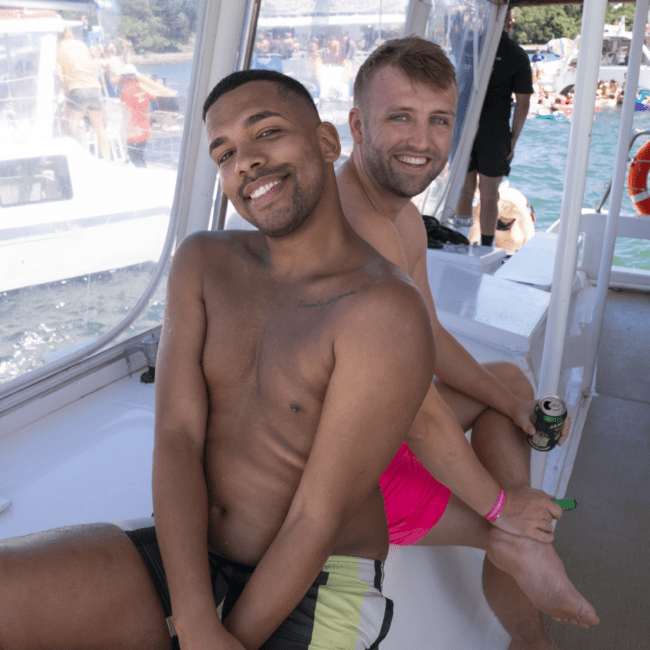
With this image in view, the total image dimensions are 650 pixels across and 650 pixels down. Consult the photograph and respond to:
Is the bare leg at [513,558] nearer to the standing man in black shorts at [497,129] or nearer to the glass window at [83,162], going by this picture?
the glass window at [83,162]

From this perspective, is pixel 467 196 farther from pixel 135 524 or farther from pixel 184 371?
pixel 135 524

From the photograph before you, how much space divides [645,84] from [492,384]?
2201 centimetres

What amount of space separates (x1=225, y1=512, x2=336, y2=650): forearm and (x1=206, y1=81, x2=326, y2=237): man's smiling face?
0.55 m

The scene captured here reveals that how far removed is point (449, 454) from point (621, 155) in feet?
7.10

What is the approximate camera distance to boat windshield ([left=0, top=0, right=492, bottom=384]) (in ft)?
6.68

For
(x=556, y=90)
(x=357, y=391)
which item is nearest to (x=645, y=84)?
(x=556, y=90)

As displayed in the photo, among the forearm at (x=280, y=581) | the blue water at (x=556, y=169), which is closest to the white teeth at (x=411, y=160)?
the forearm at (x=280, y=581)

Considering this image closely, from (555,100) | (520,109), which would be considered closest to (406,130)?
(520,109)

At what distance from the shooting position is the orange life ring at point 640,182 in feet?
20.7

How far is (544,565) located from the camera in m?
1.47

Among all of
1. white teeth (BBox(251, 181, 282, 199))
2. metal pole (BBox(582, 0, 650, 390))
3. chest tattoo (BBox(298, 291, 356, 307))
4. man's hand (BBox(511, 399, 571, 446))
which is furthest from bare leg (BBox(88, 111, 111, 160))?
metal pole (BBox(582, 0, 650, 390))

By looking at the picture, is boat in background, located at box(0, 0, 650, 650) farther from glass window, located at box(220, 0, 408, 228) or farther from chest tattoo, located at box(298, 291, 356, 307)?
chest tattoo, located at box(298, 291, 356, 307)

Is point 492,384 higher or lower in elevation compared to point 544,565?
higher

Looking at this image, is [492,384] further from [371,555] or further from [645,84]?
[645,84]
